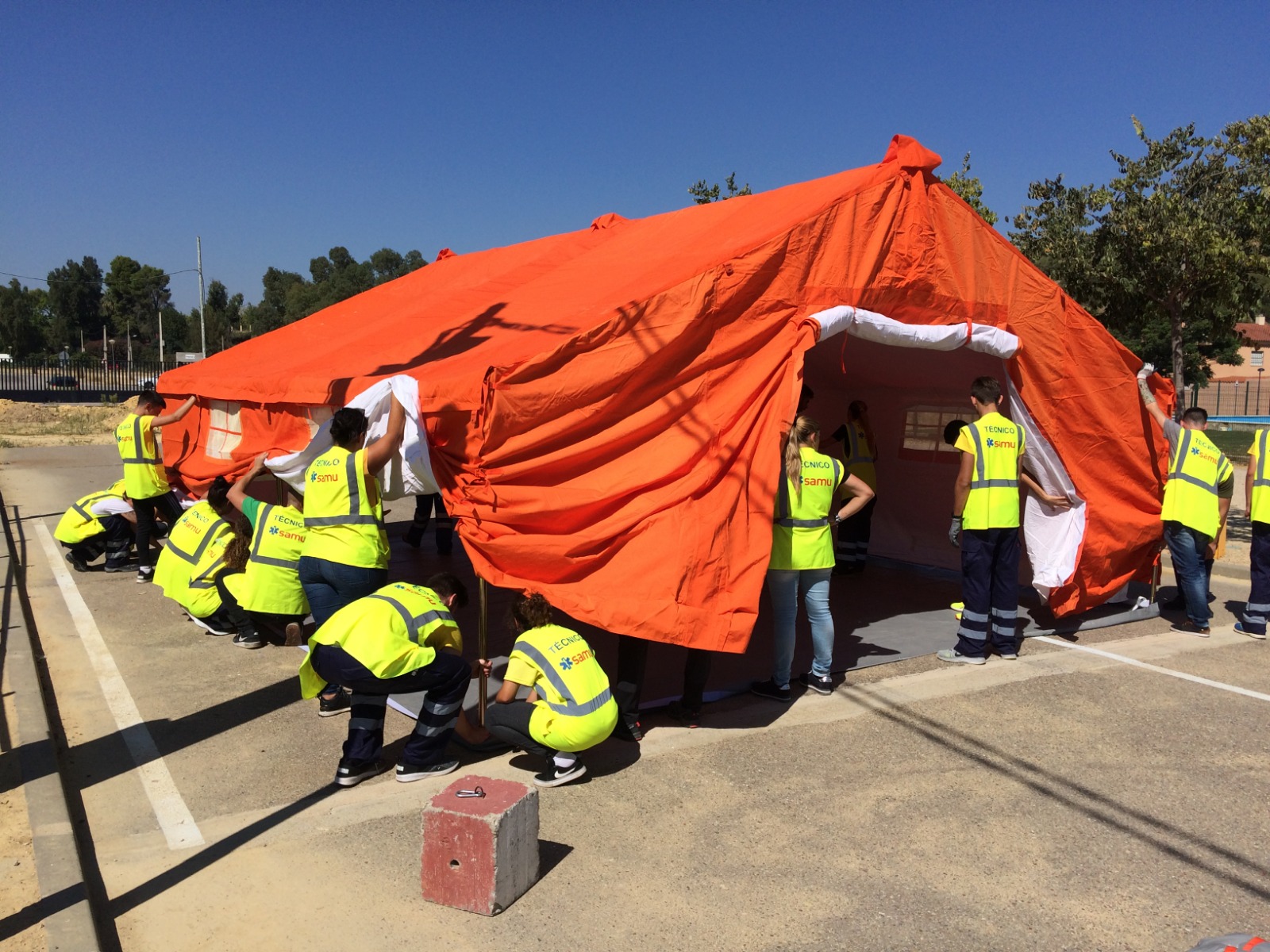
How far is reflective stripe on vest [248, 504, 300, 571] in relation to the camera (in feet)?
21.5

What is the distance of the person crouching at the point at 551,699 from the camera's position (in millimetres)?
4441

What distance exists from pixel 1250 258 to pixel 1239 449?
1586 centimetres

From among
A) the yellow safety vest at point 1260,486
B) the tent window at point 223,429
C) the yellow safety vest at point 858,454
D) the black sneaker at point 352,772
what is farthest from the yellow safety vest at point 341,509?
the yellow safety vest at point 1260,486

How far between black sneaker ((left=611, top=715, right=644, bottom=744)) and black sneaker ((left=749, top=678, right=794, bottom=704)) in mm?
993

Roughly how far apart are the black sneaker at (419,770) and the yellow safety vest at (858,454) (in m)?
5.85

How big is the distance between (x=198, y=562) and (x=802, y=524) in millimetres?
4651

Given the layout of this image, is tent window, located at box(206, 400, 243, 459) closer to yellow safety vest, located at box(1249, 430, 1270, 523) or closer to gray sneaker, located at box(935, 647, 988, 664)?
gray sneaker, located at box(935, 647, 988, 664)

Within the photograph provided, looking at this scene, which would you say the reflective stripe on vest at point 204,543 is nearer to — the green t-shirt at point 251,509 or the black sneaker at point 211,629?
the green t-shirt at point 251,509

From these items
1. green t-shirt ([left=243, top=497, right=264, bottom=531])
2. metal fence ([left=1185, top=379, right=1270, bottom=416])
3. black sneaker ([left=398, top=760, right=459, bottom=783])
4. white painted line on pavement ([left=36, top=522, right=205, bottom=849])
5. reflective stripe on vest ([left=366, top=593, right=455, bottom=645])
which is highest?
metal fence ([left=1185, top=379, right=1270, bottom=416])

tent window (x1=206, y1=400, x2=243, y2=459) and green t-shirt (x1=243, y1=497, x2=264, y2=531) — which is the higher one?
tent window (x1=206, y1=400, x2=243, y2=459)

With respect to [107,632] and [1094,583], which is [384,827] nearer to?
[107,632]

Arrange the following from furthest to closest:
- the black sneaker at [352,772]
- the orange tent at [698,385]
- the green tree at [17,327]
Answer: the green tree at [17,327]
the orange tent at [698,385]
the black sneaker at [352,772]

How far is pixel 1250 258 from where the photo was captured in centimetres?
1134

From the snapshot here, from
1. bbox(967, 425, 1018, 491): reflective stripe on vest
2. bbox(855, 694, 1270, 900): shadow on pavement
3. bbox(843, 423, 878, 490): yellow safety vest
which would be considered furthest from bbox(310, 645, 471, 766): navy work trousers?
bbox(843, 423, 878, 490): yellow safety vest
